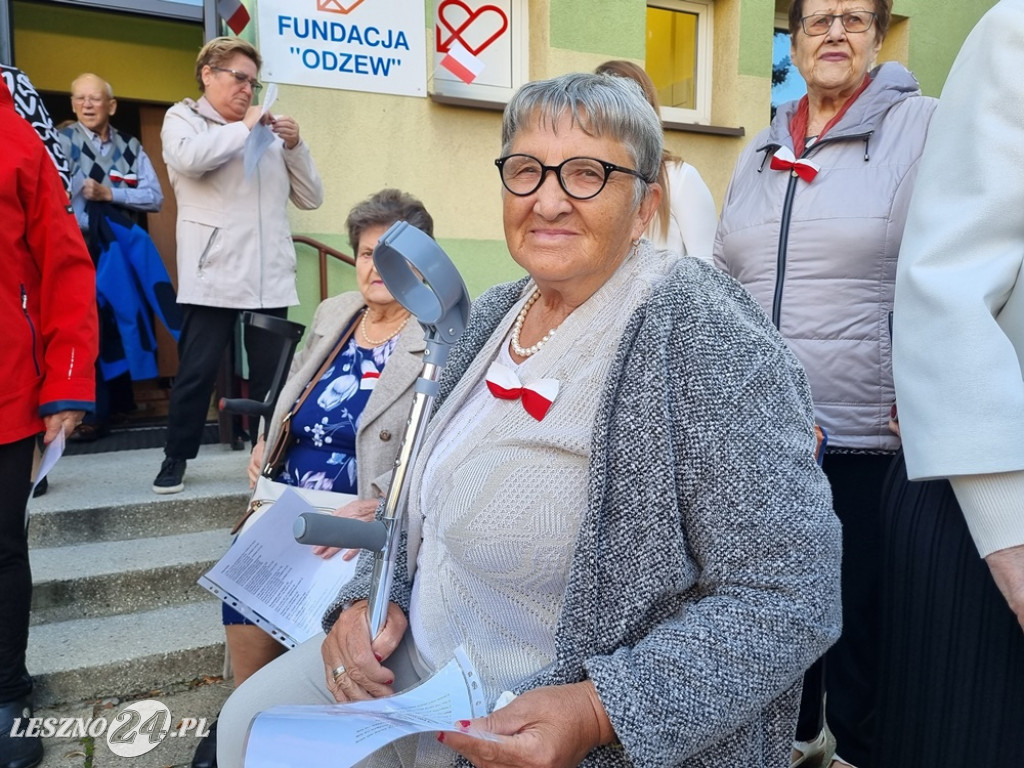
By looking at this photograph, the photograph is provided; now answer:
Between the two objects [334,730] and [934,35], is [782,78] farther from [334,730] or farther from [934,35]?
[334,730]

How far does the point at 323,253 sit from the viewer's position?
15.3ft

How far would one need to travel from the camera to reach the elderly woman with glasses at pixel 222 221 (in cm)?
372

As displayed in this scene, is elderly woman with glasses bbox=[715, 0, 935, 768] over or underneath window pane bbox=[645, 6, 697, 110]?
underneath

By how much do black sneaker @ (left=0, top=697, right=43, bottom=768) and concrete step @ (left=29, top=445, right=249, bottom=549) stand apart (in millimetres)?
1194

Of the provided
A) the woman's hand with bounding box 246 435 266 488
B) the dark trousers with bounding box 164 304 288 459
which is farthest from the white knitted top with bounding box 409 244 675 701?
the dark trousers with bounding box 164 304 288 459

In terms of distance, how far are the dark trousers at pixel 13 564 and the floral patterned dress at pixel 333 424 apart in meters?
0.71

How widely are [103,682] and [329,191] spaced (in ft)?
9.74

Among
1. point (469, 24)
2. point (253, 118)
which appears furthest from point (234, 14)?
point (469, 24)

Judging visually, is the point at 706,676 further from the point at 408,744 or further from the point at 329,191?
the point at 329,191

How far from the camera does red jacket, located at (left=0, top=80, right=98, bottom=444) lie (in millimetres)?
2244

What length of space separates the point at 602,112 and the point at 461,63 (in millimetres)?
4173

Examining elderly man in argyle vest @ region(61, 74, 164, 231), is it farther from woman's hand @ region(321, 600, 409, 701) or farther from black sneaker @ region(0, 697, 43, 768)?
woman's hand @ region(321, 600, 409, 701)

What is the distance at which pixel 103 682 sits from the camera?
9.37ft

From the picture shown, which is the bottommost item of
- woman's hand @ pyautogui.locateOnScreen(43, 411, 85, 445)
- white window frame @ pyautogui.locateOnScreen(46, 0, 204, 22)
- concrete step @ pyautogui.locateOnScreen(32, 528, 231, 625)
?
concrete step @ pyautogui.locateOnScreen(32, 528, 231, 625)
